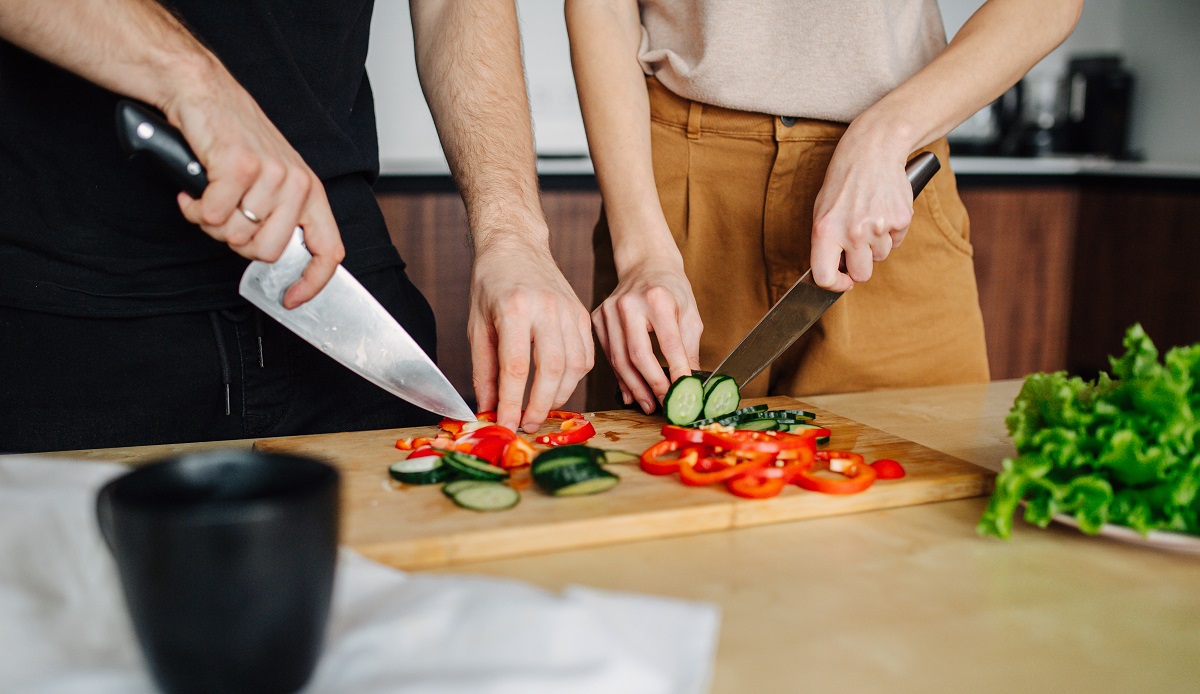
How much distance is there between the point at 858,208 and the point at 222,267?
1057mm

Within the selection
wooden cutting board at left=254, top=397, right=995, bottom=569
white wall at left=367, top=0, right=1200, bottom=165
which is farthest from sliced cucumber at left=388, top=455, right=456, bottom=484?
white wall at left=367, top=0, right=1200, bottom=165

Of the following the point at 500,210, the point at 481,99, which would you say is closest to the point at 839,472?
the point at 500,210

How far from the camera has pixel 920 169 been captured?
5.48ft

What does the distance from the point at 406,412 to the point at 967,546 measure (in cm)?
105

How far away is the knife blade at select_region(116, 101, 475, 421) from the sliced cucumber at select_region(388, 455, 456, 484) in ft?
0.76

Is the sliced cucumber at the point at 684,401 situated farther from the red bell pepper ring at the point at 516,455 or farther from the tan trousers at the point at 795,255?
the tan trousers at the point at 795,255

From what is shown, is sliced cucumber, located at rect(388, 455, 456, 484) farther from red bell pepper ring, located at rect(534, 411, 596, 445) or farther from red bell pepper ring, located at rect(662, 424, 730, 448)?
red bell pepper ring, located at rect(662, 424, 730, 448)

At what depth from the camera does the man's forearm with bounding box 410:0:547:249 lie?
1.72 meters

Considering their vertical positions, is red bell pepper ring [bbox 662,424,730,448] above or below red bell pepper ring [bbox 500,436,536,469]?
above

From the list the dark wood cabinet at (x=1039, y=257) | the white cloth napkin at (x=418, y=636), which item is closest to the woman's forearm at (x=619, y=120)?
the white cloth napkin at (x=418, y=636)

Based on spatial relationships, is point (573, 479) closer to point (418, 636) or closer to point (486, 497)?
point (486, 497)

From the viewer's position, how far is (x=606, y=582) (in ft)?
3.13

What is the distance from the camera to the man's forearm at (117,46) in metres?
1.17

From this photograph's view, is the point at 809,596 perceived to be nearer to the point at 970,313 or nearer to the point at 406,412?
the point at 406,412
